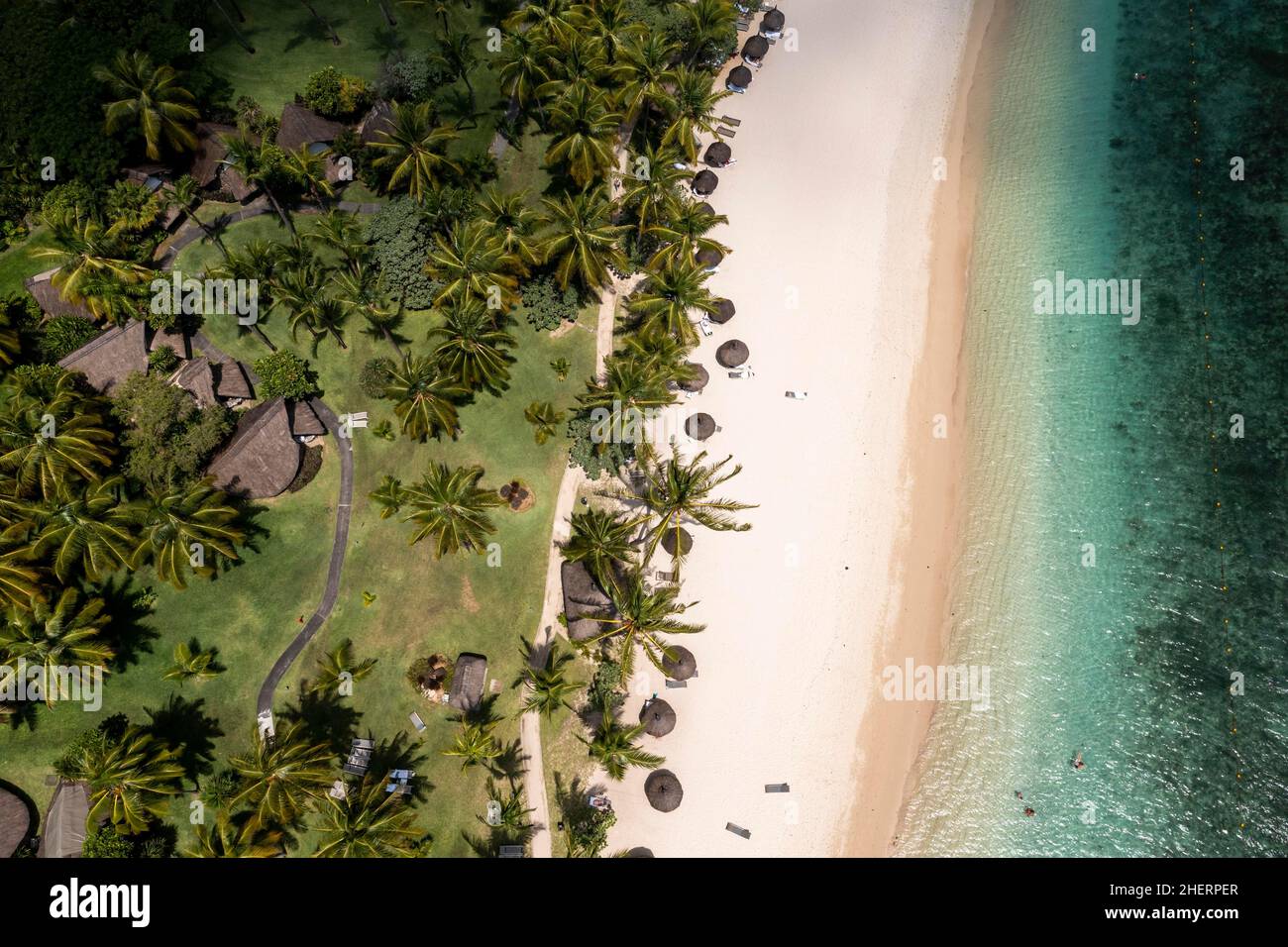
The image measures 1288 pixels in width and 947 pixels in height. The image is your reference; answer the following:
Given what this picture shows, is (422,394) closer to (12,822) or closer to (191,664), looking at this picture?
(191,664)

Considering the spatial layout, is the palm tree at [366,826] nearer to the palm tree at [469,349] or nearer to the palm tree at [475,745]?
the palm tree at [475,745]

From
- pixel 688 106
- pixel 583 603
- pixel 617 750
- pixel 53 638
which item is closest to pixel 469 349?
pixel 583 603

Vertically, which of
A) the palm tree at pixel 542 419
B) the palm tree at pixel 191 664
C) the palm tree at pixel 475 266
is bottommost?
the palm tree at pixel 191 664

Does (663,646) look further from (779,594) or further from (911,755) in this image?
(911,755)

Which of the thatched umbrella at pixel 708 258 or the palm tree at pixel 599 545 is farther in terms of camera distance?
the thatched umbrella at pixel 708 258

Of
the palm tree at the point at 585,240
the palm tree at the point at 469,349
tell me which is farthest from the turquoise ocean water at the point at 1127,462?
the palm tree at the point at 469,349

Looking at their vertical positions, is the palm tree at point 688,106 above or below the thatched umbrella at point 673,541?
above
